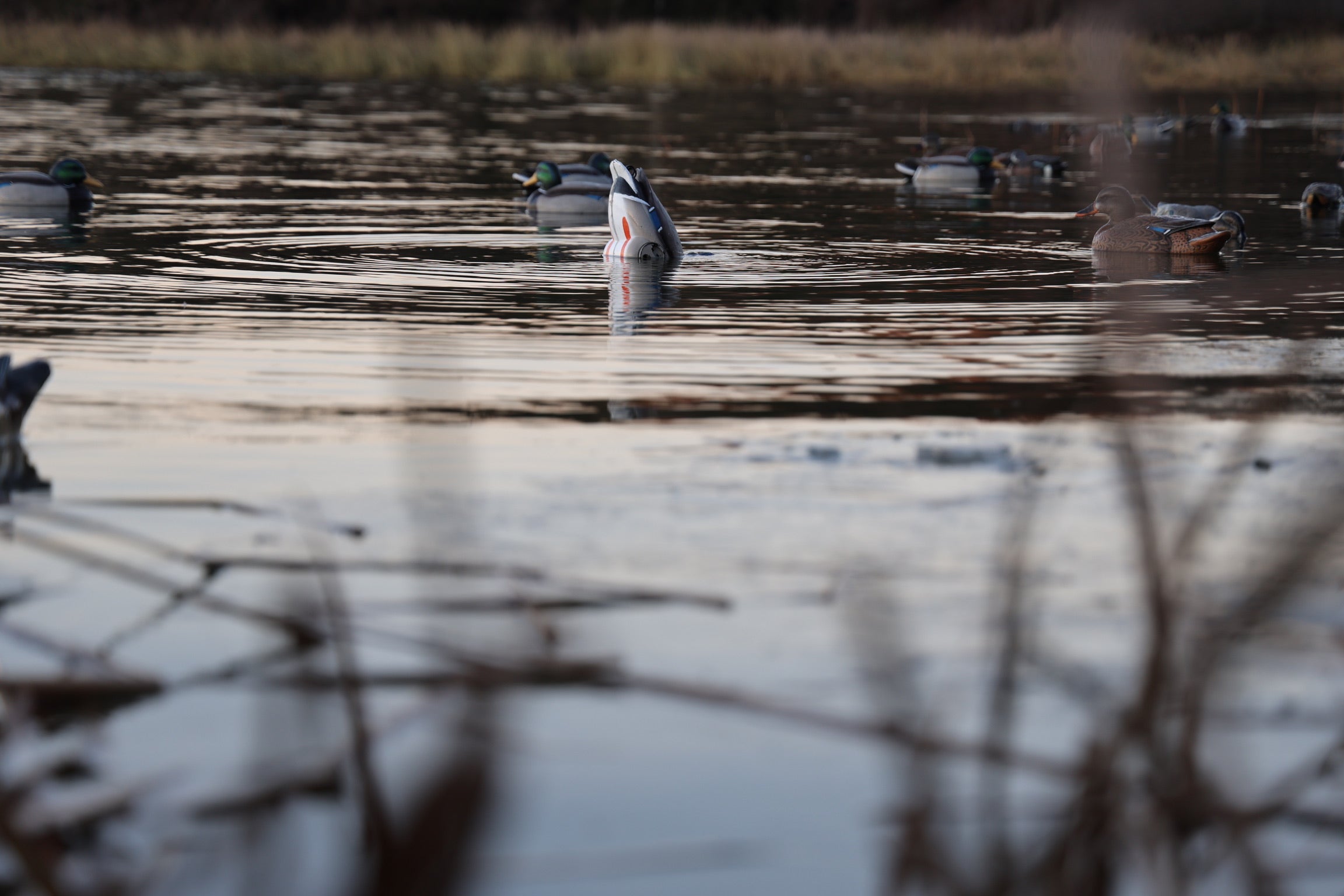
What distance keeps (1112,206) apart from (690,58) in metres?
31.2

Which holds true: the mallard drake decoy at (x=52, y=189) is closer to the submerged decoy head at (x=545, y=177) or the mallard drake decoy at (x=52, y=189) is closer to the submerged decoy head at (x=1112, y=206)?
the submerged decoy head at (x=545, y=177)

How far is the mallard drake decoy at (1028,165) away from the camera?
62.7 ft

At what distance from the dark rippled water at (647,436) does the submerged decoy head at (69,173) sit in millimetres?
506

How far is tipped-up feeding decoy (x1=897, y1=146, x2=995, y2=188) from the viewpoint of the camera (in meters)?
17.6

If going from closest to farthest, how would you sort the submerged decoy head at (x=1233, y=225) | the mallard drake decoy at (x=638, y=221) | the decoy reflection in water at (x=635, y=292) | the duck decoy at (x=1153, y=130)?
the decoy reflection in water at (x=635, y=292)
the mallard drake decoy at (x=638, y=221)
the submerged decoy head at (x=1233, y=225)
the duck decoy at (x=1153, y=130)

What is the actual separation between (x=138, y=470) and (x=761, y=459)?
6.15ft

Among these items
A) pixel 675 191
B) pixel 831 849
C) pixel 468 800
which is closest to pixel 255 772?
pixel 831 849

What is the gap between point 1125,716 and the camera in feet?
6.01

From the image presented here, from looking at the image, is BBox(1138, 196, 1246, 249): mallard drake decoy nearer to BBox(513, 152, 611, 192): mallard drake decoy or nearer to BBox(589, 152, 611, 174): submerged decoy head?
BBox(513, 152, 611, 192): mallard drake decoy

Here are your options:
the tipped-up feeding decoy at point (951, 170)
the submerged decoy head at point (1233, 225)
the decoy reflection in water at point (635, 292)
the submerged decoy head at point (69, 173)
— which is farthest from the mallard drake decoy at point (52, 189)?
the submerged decoy head at point (1233, 225)

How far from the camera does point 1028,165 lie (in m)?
19.4

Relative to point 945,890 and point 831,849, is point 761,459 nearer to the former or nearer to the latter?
point 831,849

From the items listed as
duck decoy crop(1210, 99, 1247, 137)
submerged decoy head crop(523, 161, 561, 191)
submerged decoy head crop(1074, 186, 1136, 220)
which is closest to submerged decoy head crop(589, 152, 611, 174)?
submerged decoy head crop(523, 161, 561, 191)

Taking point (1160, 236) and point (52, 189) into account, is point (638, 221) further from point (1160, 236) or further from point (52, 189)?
point (52, 189)
